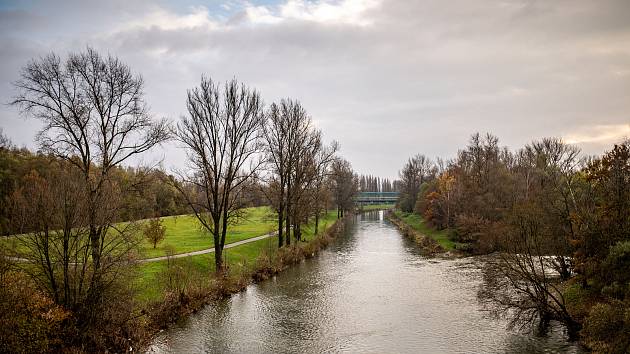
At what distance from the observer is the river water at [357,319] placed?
17.2m

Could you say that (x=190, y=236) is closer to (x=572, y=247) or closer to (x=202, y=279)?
(x=202, y=279)

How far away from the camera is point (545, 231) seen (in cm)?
2269

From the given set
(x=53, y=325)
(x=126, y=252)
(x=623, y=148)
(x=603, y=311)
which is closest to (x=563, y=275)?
(x=623, y=148)

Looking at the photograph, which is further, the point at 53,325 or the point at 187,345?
the point at 187,345

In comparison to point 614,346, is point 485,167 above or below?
above

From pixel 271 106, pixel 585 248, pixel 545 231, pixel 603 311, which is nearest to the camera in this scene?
pixel 603 311

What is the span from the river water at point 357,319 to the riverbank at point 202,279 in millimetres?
709

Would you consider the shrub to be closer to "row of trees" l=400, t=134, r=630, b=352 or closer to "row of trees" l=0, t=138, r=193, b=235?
"row of trees" l=400, t=134, r=630, b=352

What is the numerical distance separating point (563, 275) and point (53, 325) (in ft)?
87.1

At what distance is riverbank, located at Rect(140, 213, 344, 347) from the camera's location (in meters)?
19.8

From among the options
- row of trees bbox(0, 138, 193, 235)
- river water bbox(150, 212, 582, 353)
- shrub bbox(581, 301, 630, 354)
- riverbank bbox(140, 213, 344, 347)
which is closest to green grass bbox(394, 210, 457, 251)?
river water bbox(150, 212, 582, 353)

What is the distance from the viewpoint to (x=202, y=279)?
2506 centimetres

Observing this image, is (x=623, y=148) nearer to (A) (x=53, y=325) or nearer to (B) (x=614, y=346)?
(B) (x=614, y=346)

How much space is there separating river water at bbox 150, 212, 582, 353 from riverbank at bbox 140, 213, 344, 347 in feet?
2.33
